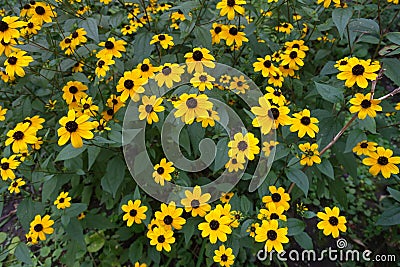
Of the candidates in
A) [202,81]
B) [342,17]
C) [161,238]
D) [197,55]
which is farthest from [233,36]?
[161,238]

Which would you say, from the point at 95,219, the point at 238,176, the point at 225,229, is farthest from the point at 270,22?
the point at 95,219

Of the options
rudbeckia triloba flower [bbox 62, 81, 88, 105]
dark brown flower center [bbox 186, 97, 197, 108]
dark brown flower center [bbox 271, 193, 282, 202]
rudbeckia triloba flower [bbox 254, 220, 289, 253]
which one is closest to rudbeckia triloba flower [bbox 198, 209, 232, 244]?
rudbeckia triloba flower [bbox 254, 220, 289, 253]

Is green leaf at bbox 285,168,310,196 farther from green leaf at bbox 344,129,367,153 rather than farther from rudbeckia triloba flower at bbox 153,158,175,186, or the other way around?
rudbeckia triloba flower at bbox 153,158,175,186

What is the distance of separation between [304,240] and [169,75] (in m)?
0.96

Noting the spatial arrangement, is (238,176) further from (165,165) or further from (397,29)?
(397,29)

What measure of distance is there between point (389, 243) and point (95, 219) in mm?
1824

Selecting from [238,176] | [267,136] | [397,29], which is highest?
[267,136]

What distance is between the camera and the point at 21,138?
165cm

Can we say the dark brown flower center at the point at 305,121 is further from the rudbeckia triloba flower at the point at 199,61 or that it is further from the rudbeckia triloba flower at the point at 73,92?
the rudbeckia triloba flower at the point at 73,92

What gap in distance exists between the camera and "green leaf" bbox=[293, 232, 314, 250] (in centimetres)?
162

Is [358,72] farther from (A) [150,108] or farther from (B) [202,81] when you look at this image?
(A) [150,108]

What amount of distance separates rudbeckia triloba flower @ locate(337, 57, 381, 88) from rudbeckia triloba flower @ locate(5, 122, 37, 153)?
139 cm

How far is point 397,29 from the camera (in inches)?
163

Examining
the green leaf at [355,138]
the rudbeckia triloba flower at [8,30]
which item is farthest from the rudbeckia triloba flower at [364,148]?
the rudbeckia triloba flower at [8,30]
